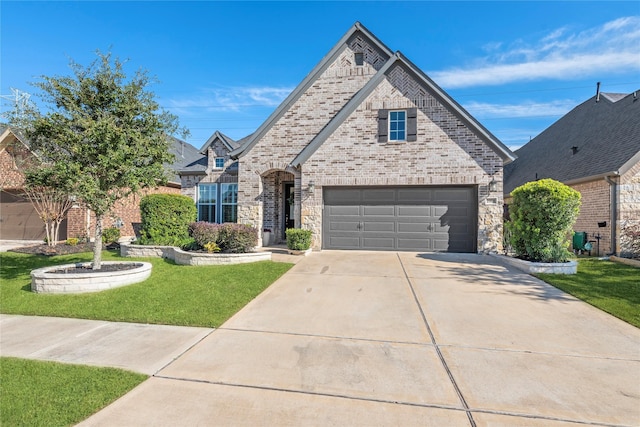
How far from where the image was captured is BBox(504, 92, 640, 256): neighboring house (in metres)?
10.4

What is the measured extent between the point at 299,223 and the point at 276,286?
5.62 meters

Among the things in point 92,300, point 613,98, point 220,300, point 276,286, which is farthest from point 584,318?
point 613,98

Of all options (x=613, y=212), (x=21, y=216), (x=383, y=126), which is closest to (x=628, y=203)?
(x=613, y=212)

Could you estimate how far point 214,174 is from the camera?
50.4 ft

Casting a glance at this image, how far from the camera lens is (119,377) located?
3.03 meters

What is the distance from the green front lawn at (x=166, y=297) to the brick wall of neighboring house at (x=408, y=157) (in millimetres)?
4823

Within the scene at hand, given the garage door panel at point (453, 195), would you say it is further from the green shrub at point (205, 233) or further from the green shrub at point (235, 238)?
the green shrub at point (205, 233)

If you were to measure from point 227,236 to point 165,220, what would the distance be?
289 cm

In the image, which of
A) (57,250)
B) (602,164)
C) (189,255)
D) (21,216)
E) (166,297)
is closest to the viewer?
(166,297)

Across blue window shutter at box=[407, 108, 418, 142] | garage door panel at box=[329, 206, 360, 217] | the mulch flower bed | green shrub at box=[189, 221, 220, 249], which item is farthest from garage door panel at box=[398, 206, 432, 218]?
the mulch flower bed

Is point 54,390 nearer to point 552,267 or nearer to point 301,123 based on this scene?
point 552,267

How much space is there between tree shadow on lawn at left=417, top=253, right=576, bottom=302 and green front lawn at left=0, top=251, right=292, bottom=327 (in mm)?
4646

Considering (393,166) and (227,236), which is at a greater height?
(393,166)

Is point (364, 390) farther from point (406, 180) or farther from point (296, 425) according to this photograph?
point (406, 180)
